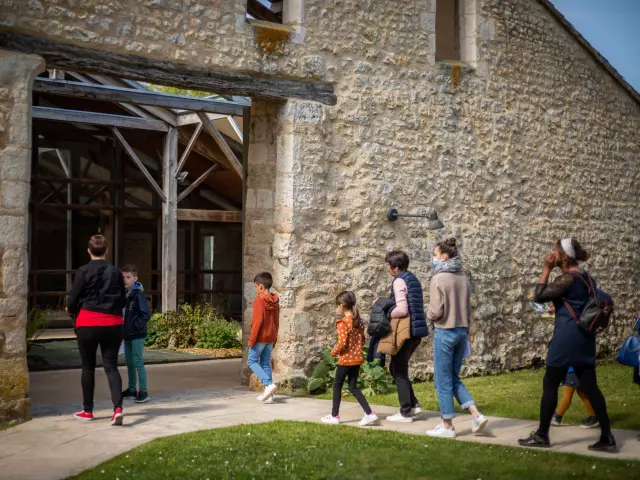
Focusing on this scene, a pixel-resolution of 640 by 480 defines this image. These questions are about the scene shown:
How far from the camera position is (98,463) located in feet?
19.7

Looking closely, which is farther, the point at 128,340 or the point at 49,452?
the point at 128,340

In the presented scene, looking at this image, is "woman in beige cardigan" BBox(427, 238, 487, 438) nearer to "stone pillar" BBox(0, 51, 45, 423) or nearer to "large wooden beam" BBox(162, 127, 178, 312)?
"stone pillar" BBox(0, 51, 45, 423)

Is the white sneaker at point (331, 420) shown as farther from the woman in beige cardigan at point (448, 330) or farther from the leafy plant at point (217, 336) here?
the leafy plant at point (217, 336)

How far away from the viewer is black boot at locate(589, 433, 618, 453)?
21.2ft

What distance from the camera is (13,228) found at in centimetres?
748

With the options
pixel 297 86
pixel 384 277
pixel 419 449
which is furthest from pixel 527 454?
pixel 297 86

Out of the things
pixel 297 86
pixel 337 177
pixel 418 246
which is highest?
pixel 297 86

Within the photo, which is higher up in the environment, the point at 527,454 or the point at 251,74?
the point at 251,74

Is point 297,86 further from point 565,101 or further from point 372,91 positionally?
point 565,101

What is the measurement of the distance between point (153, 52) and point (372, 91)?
2632 mm

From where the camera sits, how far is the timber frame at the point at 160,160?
50.2 ft

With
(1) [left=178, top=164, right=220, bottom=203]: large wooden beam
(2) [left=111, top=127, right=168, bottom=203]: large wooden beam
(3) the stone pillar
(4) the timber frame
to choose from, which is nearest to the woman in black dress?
(3) the stone pillar

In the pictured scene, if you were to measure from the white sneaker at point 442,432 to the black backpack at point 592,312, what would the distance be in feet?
4.40

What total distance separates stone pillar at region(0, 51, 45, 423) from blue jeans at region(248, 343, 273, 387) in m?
2.17
